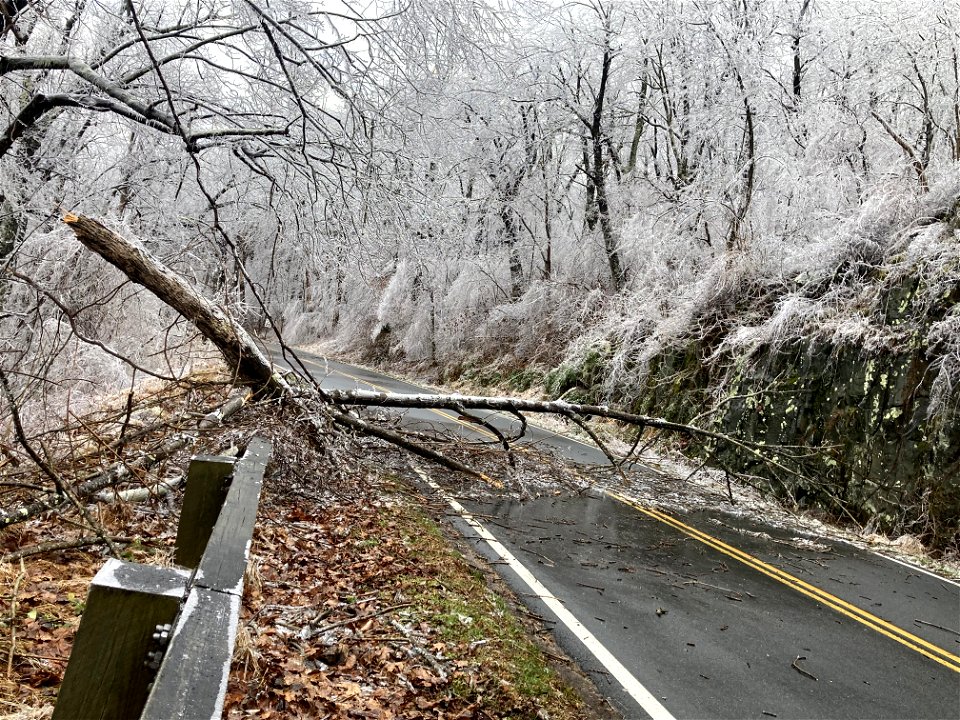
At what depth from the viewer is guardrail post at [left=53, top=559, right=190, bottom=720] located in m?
1.31

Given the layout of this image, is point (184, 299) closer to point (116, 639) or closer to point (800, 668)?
point (116, 639)

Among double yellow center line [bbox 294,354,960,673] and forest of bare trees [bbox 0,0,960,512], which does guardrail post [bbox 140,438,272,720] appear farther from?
double yellow center line [bbox 294,354,960,673]

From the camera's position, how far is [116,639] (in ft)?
4.44

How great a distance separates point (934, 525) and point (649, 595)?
217 inches

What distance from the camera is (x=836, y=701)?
4410mm

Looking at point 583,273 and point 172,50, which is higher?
point 583,273

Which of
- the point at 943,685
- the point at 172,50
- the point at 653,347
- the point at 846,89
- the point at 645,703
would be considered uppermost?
the point at 846,89

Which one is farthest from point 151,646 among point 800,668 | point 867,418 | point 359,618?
point 867,418

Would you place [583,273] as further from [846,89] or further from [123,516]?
[123,516]

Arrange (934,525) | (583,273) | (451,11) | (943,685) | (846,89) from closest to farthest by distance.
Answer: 1. (943,685)
2. (451,11)
3. (934,525)
4. (846,89)
5. (583,273)

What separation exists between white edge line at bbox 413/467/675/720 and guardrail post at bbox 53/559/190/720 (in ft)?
11.8

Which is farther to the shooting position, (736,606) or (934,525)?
(934,525)

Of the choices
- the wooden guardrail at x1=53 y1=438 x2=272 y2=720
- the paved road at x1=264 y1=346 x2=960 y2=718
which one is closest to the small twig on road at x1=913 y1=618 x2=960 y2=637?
the paved road at x1=264 y1=346 x2=960 y2=718

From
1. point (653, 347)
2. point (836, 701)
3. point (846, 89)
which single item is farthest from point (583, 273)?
point (836, 701)
